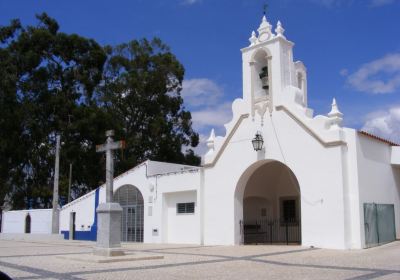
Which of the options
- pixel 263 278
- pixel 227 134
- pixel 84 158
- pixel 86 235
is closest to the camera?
pixel 263 278

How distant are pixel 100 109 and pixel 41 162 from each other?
20.9ft

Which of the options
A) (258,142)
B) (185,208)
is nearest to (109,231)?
(258,142)

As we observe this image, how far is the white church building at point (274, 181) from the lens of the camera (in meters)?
17.3

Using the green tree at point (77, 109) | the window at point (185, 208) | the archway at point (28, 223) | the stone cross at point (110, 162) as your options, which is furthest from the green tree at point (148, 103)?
the stone cross at point (110, 162)

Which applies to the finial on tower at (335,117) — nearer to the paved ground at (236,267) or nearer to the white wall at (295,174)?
the white wall at (295,174)

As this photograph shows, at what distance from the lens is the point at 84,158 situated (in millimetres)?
39031

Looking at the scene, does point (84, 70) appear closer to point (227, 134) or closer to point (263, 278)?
point (227, 134)

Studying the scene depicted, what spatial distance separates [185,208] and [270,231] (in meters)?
4.17

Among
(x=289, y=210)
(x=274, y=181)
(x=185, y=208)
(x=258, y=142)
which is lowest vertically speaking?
(x=289, y=210)

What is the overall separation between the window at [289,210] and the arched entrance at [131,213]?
7.13 metres

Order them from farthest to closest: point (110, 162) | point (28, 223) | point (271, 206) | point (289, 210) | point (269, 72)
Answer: point (28, 223), point (271, 206), point (289, 210), point (269, 72), point (110, 162)

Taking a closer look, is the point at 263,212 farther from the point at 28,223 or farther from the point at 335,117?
the point at 28,223

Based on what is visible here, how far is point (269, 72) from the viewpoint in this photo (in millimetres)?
19875

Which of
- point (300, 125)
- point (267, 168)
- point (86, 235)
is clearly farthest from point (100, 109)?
point (300, 125)
